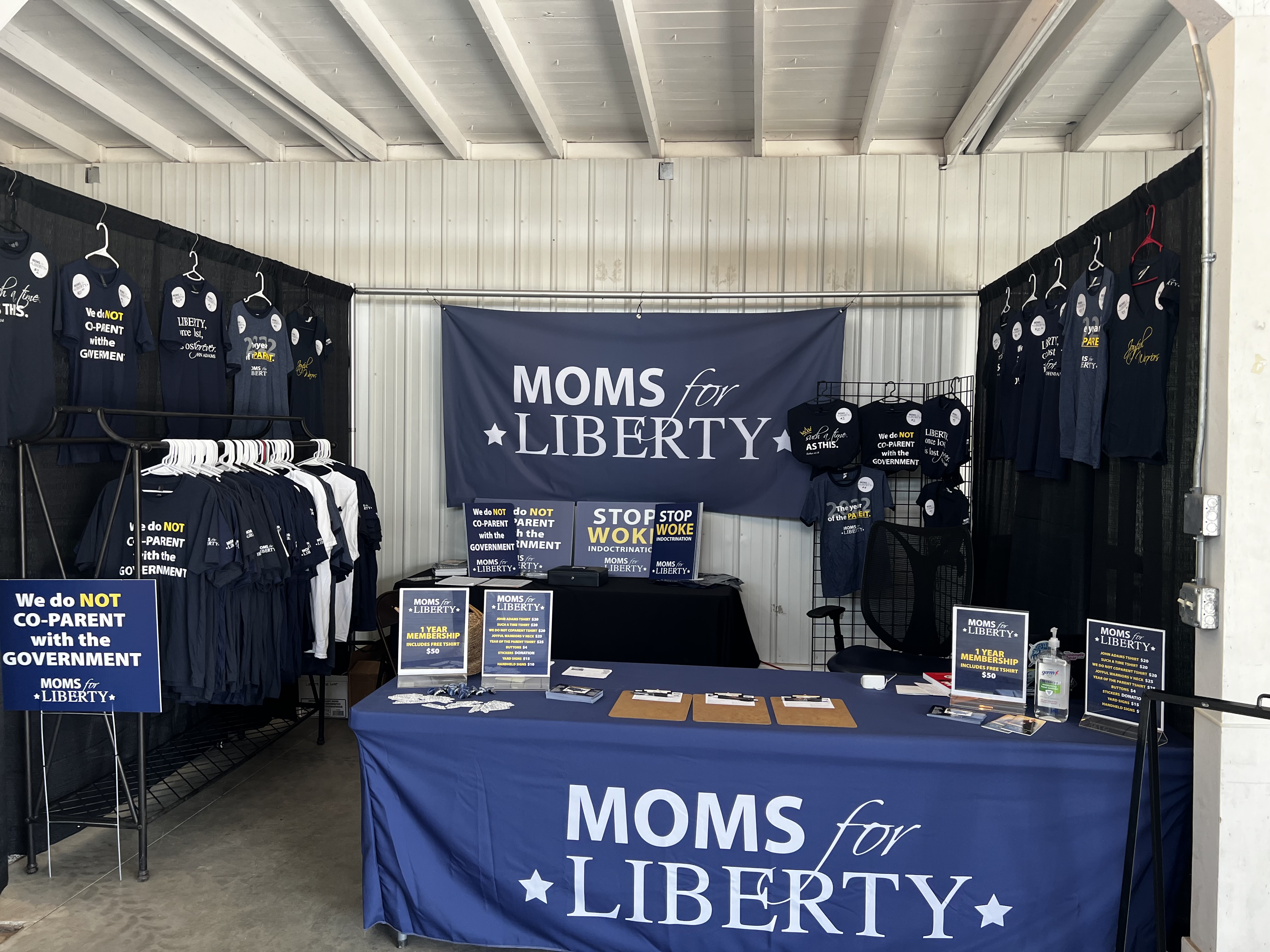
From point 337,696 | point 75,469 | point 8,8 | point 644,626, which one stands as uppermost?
point 8,8

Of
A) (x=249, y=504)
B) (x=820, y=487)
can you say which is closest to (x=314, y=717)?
(x=249, y=504)

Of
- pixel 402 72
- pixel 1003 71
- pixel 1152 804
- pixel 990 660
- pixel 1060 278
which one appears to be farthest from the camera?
pixel 402 72

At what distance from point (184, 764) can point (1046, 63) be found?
4802 mm

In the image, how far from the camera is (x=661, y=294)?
15.6 ft

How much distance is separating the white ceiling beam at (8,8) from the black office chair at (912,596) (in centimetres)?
338

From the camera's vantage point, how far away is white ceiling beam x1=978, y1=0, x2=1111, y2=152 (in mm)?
3104

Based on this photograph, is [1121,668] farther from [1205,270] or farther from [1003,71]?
[1003,71]

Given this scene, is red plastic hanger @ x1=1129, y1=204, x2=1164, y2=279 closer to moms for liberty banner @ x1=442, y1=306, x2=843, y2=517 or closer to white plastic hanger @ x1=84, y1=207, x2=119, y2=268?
moms for liberty banner @ x1=442, y1=306, x2=843, y2=517

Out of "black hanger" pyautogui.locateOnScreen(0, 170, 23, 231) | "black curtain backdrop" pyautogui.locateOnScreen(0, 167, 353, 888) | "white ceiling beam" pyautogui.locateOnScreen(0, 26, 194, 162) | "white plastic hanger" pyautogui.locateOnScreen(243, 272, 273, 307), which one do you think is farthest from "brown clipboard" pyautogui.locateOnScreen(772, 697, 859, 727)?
"white ceiling beam" pyautogui.locateOnScreen(0, 26, 194, 162)

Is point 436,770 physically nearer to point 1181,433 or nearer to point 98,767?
point 98,767

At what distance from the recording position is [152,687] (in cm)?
274

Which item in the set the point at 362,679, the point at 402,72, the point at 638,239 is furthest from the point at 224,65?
the point at 362,679

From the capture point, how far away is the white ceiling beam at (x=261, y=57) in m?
3.24

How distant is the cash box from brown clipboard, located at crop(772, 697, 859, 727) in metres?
1.93
